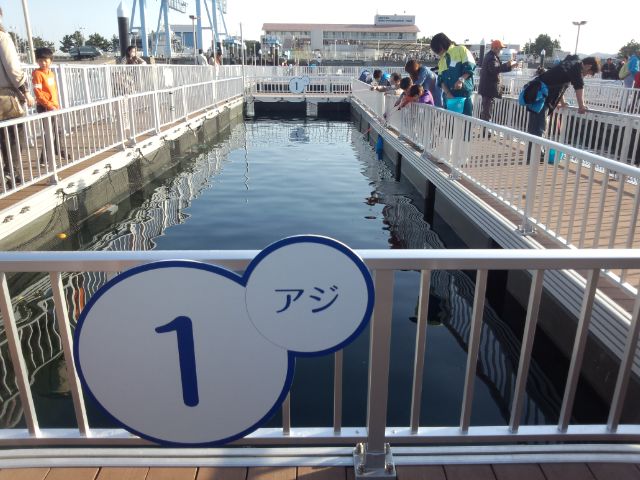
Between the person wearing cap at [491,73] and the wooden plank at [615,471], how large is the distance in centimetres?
812

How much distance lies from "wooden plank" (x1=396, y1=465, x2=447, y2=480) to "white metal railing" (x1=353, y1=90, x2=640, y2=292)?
85.1 inches

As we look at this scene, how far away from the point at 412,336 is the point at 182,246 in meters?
3.81

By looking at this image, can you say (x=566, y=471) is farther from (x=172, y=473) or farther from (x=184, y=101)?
(x=184, y=101)

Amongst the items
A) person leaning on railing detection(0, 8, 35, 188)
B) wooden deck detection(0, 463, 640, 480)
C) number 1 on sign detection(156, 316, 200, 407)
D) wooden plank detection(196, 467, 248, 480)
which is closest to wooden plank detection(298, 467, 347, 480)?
wooden deck detection(0, 463, 640, 480)

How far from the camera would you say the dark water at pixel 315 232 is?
376 centimetres

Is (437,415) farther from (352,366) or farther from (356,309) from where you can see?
(356,309)

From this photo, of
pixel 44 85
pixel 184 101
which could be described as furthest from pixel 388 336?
pixel 184 101

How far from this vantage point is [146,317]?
5.81 ft

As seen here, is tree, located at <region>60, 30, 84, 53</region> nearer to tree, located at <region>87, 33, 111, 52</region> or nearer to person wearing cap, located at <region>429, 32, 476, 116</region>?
tree, located at <region>87, 33, 111, 52</region>

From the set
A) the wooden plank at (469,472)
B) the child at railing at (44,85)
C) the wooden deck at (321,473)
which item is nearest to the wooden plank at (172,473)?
the wooden deck at (321,473)

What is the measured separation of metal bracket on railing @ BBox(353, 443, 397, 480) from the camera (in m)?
2.05

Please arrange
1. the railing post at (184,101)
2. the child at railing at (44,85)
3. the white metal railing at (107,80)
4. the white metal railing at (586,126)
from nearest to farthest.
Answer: the white metal railing at (586,126)
the child at railing at (44,85)
the white metal railing at (107,80)
the railing post at (184,101)

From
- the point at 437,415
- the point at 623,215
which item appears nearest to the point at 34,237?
the point at 437,415

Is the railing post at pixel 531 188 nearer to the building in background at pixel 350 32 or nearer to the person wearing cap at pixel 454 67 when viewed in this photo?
the person wearing cap at pixel 454 67
